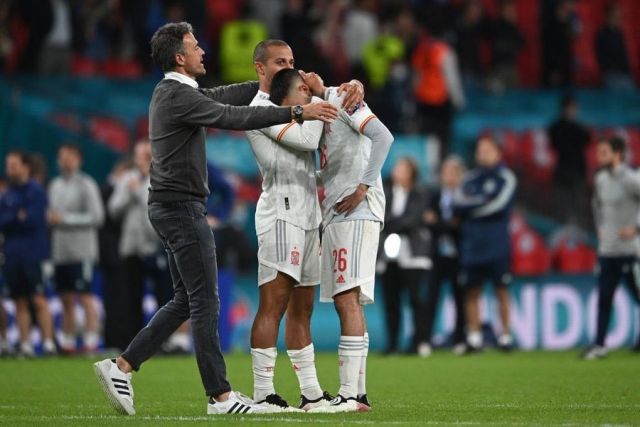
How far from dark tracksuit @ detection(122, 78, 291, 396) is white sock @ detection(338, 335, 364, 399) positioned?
778 millimetres

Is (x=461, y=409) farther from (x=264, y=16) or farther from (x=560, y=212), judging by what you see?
(x=264, y=16)

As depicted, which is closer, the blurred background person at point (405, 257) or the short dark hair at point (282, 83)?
the short dark hair at point (282, 83)


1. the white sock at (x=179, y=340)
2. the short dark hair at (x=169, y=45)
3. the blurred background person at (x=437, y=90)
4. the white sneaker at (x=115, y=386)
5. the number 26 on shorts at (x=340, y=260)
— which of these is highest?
the blurred background person at (x=437, y=90)

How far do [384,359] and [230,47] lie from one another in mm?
7249

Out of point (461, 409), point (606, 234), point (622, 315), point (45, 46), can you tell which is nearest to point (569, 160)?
point (622, 315)

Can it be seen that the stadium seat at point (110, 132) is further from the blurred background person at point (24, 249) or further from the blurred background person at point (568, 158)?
the blurred background person at point (568, 158)

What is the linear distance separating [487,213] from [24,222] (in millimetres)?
5776

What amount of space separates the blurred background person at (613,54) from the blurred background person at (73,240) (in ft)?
35.0

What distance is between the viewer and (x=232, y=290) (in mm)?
18203

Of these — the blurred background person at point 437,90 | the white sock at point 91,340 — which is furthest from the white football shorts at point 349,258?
the blurred background person at point 437,90

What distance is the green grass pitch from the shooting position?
28.2ft

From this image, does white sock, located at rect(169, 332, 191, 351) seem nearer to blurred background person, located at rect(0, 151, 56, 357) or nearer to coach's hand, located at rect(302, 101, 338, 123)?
blurred background person, located at rect(0, 151, 56, 357)

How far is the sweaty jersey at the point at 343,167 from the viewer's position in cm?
930

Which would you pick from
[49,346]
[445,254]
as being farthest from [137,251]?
[445,254]
